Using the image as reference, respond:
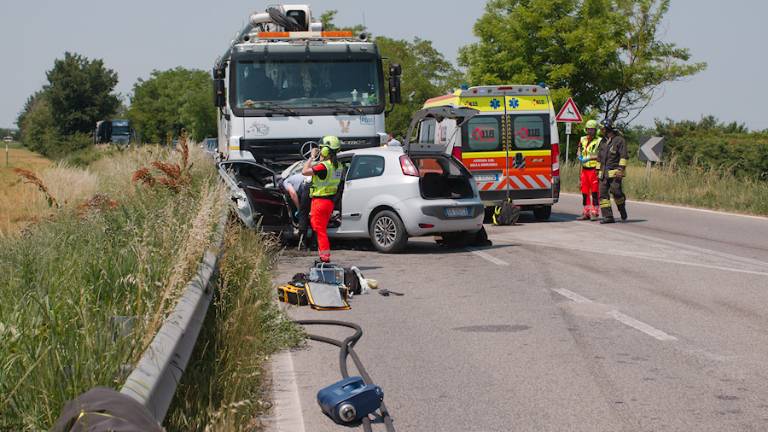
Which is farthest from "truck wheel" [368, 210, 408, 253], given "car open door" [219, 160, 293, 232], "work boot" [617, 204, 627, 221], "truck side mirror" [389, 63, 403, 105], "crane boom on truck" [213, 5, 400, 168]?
"work boot" [617, 204, 627, 221]

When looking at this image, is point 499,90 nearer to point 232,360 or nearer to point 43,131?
point 232,360

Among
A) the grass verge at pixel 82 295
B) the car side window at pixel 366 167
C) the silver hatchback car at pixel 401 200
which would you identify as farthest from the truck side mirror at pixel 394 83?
the grass verge at pixel 82 295

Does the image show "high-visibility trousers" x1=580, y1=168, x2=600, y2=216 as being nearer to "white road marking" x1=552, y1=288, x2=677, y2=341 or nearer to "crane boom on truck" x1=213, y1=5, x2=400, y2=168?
"crane boom on truck" x1=213, y1=5, x2=400, y2=168

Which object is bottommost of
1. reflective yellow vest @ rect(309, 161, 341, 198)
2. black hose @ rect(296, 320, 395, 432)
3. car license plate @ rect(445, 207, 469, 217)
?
black hose @ rect(296, 320, 395, 432)

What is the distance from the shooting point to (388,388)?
6.68m

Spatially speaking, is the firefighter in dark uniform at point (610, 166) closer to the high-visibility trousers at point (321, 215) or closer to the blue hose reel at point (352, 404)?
the high-visibility trousers at point (321, 215)

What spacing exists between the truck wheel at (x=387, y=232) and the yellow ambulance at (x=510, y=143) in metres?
4.96

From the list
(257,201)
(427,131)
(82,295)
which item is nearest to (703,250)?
(257,201)

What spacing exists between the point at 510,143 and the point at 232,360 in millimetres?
14582

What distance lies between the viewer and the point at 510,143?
2011 cm

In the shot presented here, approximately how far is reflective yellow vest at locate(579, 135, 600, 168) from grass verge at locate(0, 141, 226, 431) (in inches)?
456

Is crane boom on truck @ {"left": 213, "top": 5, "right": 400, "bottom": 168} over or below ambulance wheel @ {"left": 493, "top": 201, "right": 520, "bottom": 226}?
over

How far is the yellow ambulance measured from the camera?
19984 millimetres

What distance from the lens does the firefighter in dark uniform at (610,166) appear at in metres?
19.4
